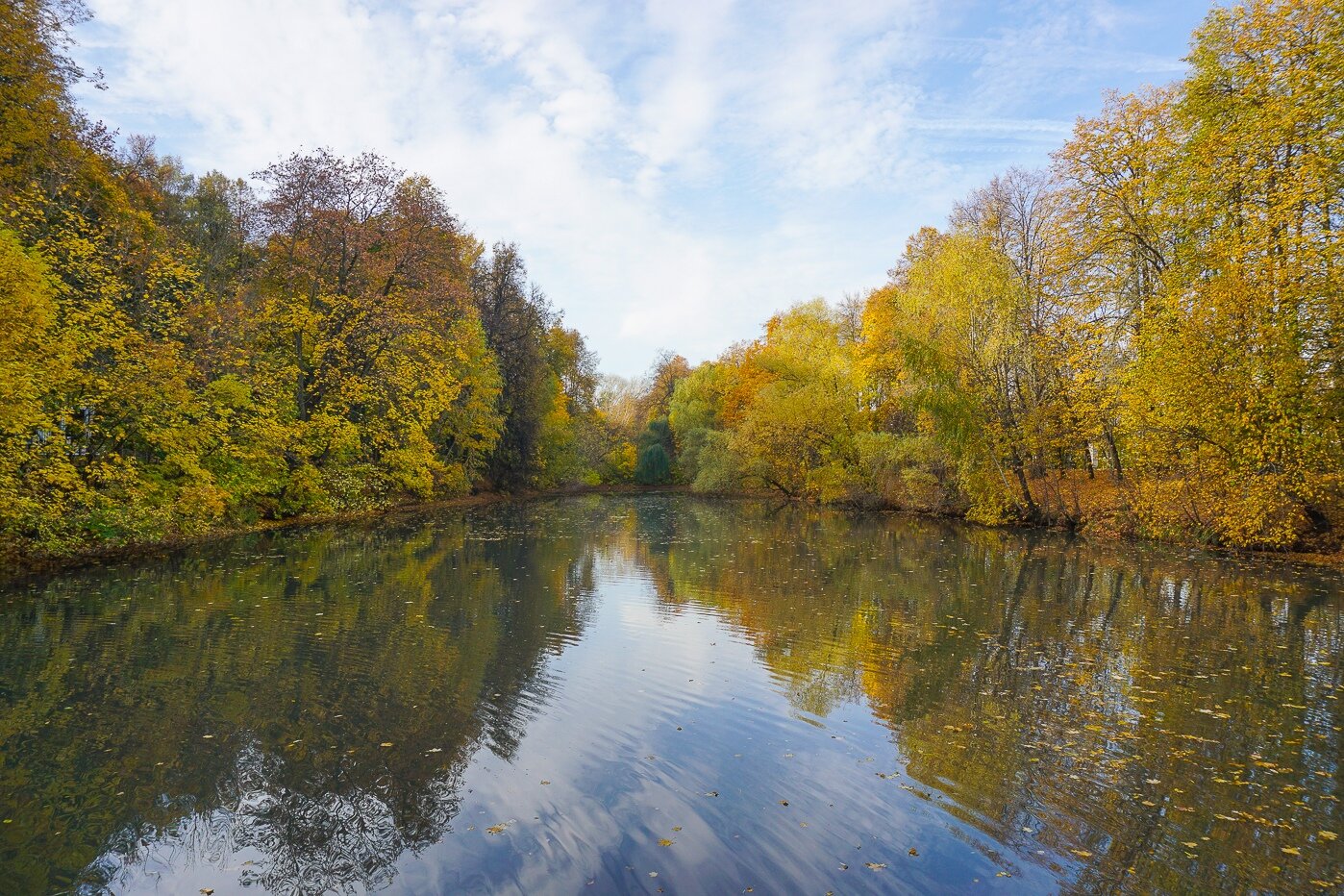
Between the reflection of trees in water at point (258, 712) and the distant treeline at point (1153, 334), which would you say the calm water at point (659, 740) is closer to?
the reflection of trees in water at point (258, 712)

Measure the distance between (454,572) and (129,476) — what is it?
310 inches

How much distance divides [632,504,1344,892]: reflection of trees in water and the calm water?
0.13 ft

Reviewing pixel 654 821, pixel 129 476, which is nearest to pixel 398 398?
pixel 129 476

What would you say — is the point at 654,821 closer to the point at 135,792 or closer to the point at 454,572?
the point at 135,792

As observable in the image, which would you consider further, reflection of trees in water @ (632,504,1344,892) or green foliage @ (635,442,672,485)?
green foliage @ (635,442,672,485)

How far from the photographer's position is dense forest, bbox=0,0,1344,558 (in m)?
17.3

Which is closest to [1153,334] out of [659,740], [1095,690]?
[1095,690]

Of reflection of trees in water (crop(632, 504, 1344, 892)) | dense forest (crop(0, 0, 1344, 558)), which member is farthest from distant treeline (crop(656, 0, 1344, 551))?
reflection of trees in water (crop(632, 504, 1344, 892))

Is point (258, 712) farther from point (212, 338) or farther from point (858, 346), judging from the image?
point (858, 346)

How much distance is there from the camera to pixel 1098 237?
25.0 meters

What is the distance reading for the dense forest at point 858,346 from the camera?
56.6ft

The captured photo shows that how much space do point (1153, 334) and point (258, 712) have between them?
23.5 metres

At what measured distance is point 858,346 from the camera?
4228 cm

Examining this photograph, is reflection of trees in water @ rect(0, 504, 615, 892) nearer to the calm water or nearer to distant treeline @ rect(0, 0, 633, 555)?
the calm water
